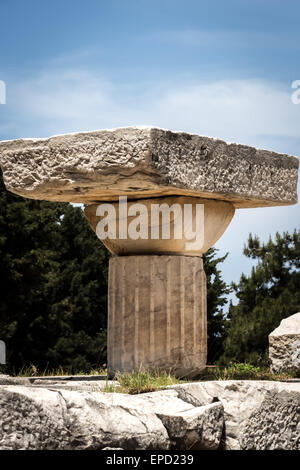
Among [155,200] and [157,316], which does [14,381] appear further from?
[155,200]

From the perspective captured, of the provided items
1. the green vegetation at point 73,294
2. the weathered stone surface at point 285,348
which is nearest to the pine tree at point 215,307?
the green vegetation at point 73,294

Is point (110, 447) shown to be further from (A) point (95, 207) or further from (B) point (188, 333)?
(A) point (95, 207)

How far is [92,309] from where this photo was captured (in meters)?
28.3

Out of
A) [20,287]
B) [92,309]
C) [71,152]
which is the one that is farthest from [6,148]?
[92,309]

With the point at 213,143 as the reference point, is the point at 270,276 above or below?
below

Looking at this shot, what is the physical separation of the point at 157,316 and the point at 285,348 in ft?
11.2

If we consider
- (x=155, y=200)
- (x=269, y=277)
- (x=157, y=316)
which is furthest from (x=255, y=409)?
(x=269, y=277)

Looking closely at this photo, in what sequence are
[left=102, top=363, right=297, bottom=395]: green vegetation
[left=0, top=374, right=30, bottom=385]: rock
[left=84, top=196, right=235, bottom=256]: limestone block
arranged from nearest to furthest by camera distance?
1. [left=102, top=363, right=297, bottom=395]: green vegetation
2. [left=0, top=374, right=30, bottom=385]: rock
3. [left=84, top=196, right=235, bottom=256]: limestone block

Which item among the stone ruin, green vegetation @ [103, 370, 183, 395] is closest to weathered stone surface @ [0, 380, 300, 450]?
green vegetation @ [103, 370, 183, 395]

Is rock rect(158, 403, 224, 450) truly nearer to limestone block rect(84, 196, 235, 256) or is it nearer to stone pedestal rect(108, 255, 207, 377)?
stone pedestal rect(108, 255, 207, 377)

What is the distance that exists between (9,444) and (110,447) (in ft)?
2.37

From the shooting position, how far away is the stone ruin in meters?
6.76

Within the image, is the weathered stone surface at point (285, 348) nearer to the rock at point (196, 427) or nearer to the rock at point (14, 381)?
the rock at point (14, 381)
